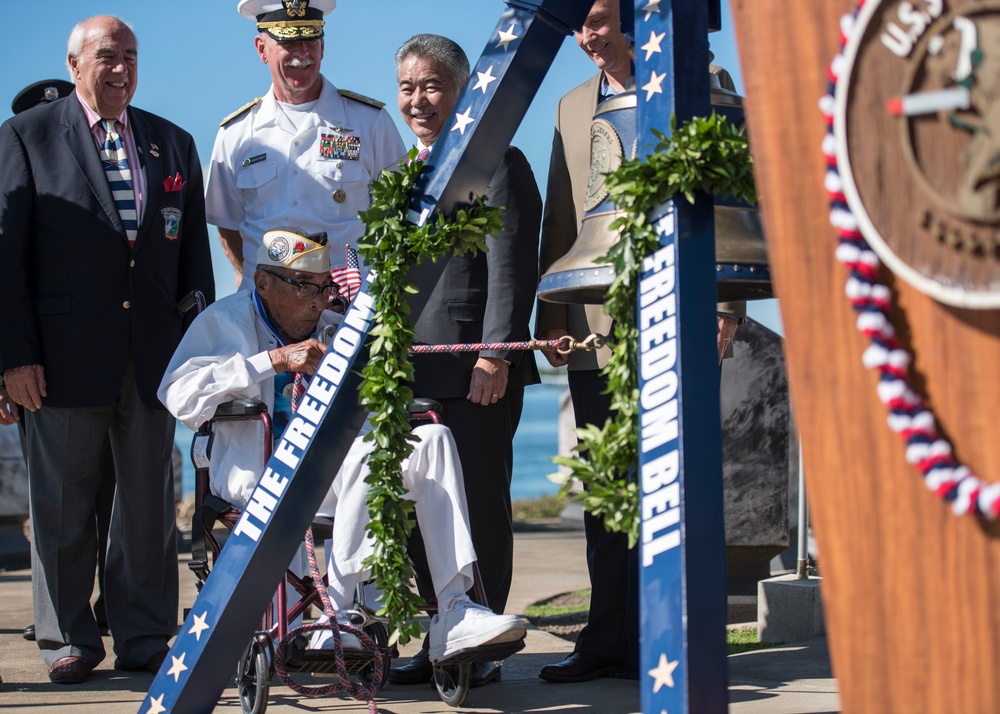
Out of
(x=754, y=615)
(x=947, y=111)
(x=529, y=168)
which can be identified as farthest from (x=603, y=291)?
(x=754, y=615)

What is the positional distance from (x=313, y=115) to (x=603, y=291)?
279 centimetres

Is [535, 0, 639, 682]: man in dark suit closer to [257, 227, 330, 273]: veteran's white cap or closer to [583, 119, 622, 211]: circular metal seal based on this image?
[257, 227, 330, 273]: veteran's white cap

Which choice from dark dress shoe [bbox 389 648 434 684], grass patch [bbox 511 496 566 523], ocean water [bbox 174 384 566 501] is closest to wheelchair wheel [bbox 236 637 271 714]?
dark dress shoe [bbox 389 648 434 684]

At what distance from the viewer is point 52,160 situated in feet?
16.4

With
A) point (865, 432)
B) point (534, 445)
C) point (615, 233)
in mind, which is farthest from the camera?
point (534, 445)

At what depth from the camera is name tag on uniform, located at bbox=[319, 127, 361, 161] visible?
5152 mm

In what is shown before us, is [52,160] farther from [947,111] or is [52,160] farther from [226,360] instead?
[947,111]

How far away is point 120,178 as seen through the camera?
5.09 meters

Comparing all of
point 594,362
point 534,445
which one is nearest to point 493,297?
point 594,362

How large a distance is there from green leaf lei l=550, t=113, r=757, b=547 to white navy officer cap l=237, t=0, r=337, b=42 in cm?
299

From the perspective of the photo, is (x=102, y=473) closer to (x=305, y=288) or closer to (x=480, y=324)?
(x=305, y=288)

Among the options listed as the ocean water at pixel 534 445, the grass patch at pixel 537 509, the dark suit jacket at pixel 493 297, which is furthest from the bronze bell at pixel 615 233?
the ocean water at pixel 534 445

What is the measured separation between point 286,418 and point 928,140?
320 cm

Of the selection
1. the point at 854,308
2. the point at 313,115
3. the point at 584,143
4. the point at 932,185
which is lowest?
the point at 854,308
